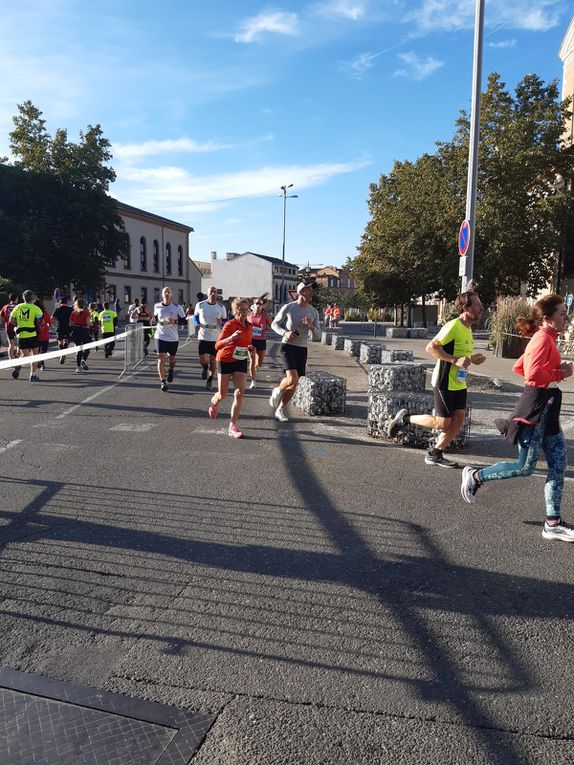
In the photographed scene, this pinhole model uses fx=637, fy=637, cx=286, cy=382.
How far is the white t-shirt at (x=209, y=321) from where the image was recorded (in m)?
12.0

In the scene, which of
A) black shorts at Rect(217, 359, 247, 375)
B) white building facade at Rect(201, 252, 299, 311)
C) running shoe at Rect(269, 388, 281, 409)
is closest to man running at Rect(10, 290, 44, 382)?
running shoe at Rect(269, 388, 281, 409)

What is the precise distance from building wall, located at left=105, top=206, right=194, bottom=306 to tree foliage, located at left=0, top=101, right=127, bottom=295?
1180 cm

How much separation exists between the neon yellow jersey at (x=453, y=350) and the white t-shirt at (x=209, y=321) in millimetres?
6333

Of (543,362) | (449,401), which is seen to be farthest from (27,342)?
(543,362)

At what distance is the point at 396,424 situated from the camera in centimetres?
760

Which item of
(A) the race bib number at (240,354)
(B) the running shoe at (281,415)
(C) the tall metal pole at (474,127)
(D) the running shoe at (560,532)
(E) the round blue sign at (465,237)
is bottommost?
(D) the running shoe at (560,532)

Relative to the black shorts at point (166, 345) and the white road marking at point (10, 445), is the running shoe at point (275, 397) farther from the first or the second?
the white road marking at point (10, 445)

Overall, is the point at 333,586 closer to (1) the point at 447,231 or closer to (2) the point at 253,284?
(1) the point at 447,231

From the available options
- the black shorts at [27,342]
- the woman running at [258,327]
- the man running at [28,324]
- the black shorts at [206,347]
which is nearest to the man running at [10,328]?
the black shorts at [27,342]

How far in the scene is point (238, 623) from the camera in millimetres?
3287

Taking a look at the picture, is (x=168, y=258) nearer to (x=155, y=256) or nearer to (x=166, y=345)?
(x=155, y=256)

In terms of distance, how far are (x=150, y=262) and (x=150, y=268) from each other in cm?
64

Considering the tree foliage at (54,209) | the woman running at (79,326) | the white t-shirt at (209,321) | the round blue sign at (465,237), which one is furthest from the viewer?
the tree foliage at (54,209)

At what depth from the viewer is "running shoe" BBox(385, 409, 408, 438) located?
7.54 m
